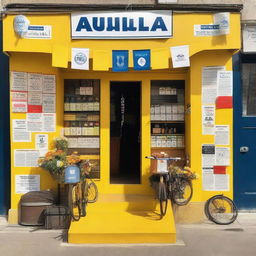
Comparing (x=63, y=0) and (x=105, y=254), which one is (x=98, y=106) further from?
(x=105, y=254)

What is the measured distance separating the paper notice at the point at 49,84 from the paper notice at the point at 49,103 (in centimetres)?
9

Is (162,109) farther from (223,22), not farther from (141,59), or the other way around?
(223,22)

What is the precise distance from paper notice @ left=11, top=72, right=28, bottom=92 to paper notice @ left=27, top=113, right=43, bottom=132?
1.65 ft

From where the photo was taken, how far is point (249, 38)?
7359 millimetres

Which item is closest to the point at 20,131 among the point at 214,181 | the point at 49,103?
the point at 49,103

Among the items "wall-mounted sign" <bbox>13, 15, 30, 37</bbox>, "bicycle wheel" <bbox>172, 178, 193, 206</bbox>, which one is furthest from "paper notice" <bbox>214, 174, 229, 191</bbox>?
"wall-mounted sign" <bbox>13, 15, 30, 37</bbox>

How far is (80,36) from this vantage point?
22.4 ft

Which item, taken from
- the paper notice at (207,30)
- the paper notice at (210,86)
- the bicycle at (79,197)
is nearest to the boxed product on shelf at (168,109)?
the paper notice at (210,86)

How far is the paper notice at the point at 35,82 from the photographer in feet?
23.1

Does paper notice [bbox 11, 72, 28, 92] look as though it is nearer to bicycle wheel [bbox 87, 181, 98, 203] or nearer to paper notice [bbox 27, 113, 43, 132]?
paper notice [bbox 27, 113, 43, 132]

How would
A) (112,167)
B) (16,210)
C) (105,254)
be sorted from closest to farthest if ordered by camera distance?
(105,254) < (16,210) < (112,167)

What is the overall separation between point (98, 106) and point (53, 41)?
4.97 ft

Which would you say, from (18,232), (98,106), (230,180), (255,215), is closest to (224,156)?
(230,180)

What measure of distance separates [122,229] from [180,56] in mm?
3101
